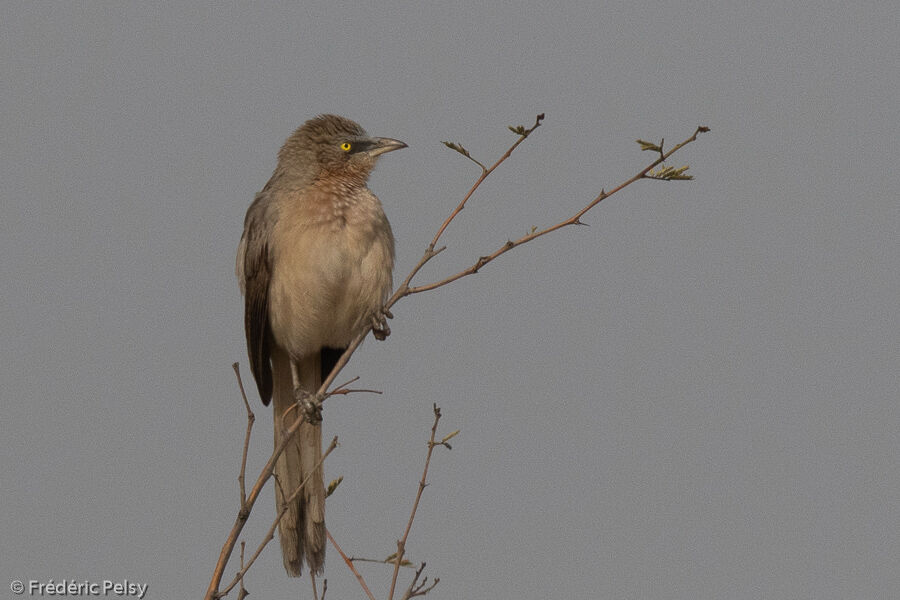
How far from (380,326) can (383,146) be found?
1.01 m

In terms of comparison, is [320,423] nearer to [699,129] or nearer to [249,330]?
[249,330]

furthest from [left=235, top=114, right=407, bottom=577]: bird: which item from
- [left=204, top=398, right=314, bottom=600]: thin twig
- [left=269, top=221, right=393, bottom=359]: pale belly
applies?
[left=204, top=398, right=314, bottom=600]: thin twig

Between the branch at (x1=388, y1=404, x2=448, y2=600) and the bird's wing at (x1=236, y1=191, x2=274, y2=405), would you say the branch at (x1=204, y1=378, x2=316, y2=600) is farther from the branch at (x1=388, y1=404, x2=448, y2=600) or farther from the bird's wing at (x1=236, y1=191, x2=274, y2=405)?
the bird's wing at (x1=236, y1=191, x2=274, y2=405)

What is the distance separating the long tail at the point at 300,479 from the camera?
5.31m

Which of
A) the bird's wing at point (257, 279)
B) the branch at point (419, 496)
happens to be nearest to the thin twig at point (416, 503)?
the branch at point (419, 496)

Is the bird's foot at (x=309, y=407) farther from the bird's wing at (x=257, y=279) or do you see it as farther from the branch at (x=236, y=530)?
the branch at (x=236, y=530)

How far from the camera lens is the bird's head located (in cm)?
575

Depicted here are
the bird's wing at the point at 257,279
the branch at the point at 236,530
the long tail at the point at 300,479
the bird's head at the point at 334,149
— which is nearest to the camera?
the branch at the point at 236,530

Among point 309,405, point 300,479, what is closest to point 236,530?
point 309,405

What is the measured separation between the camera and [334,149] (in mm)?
5797

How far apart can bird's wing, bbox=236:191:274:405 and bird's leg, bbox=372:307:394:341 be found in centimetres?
65

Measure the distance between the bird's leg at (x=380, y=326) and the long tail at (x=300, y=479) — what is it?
25.6 inches

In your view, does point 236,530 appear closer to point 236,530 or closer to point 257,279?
point 236,530

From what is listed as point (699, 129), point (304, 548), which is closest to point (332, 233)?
point (304, 548)
